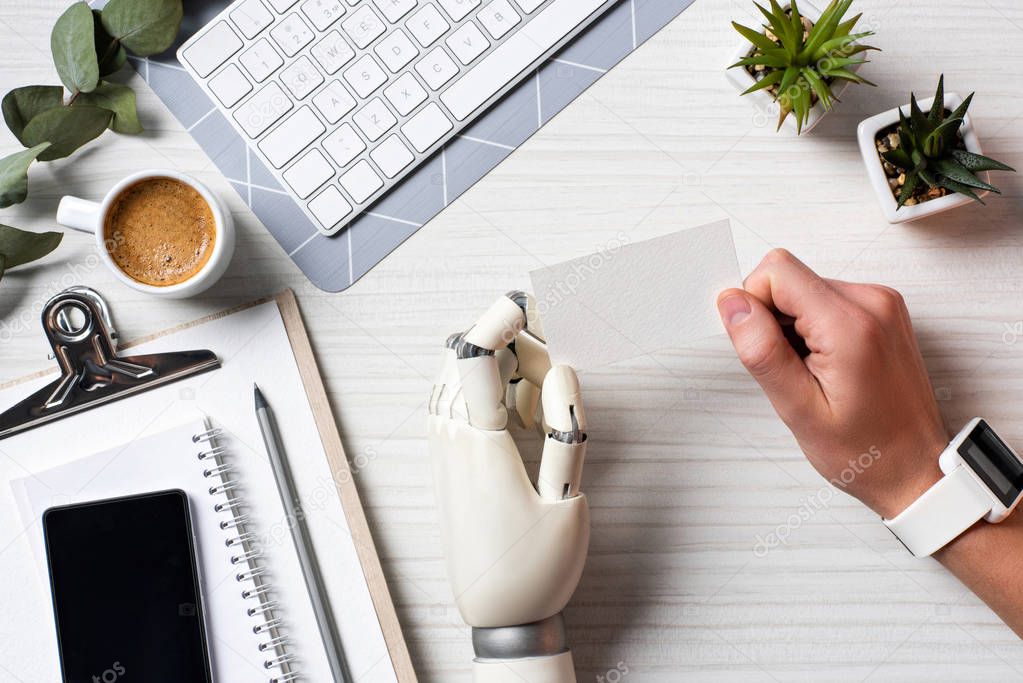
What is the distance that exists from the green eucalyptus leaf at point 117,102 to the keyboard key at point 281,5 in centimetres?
16

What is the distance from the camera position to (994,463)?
66 centimetres

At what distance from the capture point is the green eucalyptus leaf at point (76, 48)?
704 millimetres

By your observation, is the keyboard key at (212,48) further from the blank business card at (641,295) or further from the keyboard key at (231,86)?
the blank business card at (641,295)

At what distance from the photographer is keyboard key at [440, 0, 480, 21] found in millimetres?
709

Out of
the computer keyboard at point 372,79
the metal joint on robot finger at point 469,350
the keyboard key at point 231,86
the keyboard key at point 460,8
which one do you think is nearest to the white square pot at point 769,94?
the computer keyboard at point 372,79

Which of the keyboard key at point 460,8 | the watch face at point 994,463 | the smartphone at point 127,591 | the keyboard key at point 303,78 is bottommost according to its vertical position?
the smartphone at point 127,591

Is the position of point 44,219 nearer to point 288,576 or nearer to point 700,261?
point 288,576

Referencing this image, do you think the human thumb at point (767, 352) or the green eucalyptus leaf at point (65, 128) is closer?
the human thumb at point (767, 352)

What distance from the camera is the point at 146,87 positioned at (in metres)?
0.74

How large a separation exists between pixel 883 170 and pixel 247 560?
0.67 metres

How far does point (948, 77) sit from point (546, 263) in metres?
0.41

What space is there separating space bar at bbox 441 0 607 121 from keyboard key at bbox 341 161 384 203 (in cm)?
9

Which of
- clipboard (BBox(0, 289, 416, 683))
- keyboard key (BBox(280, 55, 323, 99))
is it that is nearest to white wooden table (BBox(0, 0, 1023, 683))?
clipboard (BBox(0, 289, 416, 683))

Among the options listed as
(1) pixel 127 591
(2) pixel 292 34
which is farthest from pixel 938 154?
(1) pixel 127 591
